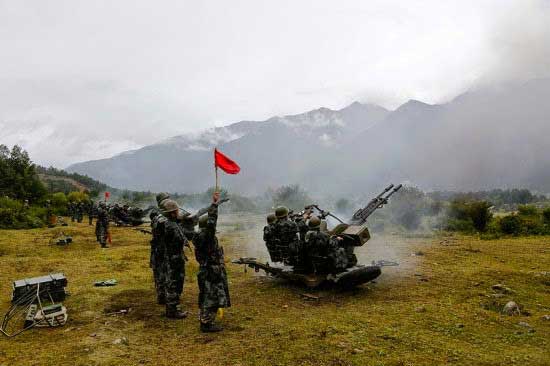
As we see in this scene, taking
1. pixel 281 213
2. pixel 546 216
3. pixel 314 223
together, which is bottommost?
pixel 546 216

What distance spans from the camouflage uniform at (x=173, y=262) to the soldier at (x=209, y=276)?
78 cm

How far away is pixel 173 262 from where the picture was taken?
25.7 ft

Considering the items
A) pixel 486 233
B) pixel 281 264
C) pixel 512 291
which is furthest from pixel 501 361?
pixel 486 233

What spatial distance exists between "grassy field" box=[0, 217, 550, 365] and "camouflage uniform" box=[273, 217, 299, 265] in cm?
78

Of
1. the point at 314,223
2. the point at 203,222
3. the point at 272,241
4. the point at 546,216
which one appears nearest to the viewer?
the point at 203,222

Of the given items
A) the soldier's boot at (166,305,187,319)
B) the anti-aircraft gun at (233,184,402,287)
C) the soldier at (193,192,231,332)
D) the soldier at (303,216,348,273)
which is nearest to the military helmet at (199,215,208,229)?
the soldier at (193,192,231,332)

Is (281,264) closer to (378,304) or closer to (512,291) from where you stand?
(378,304)

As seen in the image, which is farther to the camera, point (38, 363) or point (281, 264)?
point (281, 264)

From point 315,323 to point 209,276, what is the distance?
6.39 ft

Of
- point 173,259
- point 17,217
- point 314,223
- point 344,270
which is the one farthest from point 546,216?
point 17,217

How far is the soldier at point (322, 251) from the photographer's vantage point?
355 inches

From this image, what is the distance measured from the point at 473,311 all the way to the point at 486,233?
590 inches

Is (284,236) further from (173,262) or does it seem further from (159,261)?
(173,262)

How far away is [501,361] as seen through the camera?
17.9ft
